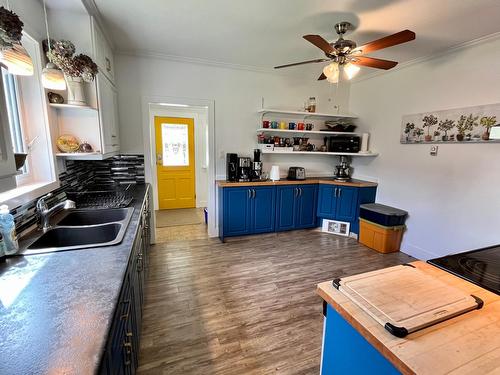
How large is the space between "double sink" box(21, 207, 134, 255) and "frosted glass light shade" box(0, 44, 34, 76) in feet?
2.91

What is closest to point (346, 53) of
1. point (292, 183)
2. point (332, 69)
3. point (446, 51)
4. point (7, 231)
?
point (332, 69)

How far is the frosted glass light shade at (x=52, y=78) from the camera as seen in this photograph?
151 centimetres

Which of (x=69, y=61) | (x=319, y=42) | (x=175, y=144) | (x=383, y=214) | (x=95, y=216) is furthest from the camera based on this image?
(x=175, y=144)

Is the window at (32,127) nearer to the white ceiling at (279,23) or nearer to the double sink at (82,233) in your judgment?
the double sink at (82,233)

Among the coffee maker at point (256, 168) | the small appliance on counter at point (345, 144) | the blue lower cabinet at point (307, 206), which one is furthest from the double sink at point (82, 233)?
the small appliance on counter at point (345, 144)

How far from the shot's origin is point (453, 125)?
8.99 ft

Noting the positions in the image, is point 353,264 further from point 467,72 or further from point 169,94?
point 169,94

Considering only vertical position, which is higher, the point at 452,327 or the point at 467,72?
the point at 467,72

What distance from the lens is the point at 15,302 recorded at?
0.89 metres

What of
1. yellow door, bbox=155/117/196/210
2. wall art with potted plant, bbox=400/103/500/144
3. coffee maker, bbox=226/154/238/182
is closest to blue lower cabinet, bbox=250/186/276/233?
coffee maker, bbox=226/154/238/182

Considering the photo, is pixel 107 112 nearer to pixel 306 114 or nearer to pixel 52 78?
pixel 52 78

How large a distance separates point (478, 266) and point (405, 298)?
1.99 feet

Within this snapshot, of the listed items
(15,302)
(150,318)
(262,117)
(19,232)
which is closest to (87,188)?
(19,232)

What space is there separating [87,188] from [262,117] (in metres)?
2.56
